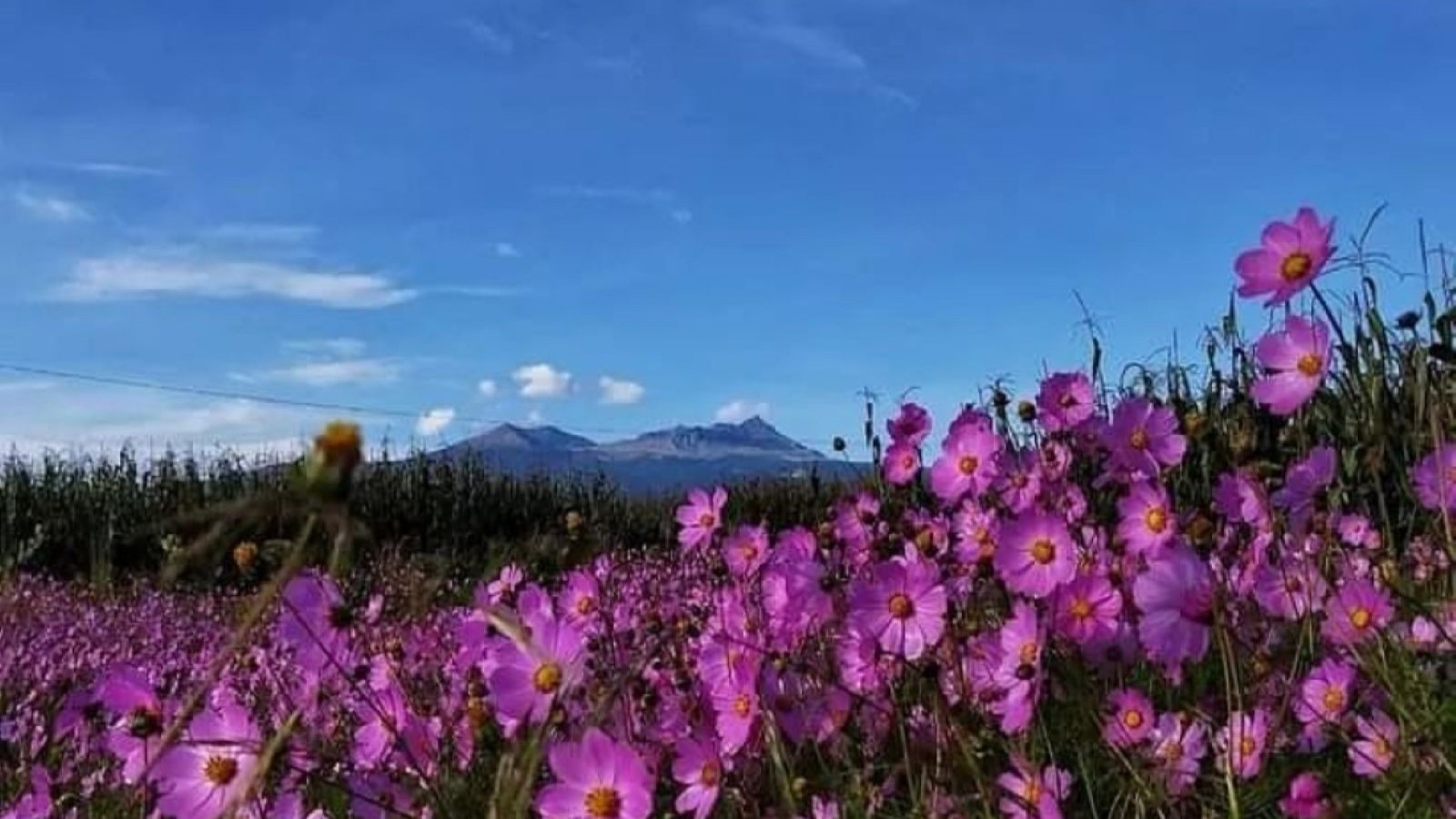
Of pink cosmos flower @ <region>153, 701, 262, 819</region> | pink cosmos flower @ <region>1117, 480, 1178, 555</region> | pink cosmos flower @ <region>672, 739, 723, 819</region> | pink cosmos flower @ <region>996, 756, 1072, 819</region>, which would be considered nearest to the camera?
pink cosmos flower @ <region>153, 701, 262, 819</region>

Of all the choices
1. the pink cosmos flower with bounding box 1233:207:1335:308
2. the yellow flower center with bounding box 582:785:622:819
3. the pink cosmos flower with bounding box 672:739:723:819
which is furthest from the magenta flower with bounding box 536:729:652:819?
the pink cosmos flower with bounding box 1233:207:1335:308

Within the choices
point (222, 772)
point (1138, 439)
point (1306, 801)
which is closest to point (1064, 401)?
point (1138, 439)

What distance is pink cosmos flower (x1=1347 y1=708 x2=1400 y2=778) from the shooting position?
248cm

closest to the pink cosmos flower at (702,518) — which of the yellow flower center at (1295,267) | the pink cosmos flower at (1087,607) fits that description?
the pink cosmos flower at (1087,607)

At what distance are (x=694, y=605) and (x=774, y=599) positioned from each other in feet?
A: 4.78

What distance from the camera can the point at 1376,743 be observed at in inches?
99.5

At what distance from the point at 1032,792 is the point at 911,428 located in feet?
4.84

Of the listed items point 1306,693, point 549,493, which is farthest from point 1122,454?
point 549,493

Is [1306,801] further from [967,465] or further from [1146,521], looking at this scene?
[967,465]

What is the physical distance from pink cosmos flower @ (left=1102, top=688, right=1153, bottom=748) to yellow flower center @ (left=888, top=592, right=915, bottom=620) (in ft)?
1.01

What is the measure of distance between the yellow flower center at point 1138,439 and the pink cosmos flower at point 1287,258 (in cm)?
76

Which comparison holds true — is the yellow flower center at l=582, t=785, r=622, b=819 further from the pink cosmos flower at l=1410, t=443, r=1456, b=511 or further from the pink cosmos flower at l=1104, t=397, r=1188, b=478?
the pink cosmos flower at l=1104, t=397, r=1188, b=478

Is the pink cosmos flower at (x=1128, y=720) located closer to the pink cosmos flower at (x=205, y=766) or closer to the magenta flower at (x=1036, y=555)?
the magenta flower at (x=1036, y=555)

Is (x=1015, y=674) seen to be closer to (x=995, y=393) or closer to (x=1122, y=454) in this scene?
(x=1122, y=454)
